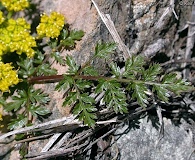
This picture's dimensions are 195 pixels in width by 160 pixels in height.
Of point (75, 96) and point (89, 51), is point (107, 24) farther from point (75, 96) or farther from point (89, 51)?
point (75, 96)

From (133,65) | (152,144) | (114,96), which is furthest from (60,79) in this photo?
(152,144)

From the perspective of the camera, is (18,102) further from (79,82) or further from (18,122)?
(79,82)

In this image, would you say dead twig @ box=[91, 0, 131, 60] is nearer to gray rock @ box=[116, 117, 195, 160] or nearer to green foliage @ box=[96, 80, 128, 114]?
green foliage @ box=[96, 80, 128, 114]

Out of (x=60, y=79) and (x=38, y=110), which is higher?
(x=60, y=79)

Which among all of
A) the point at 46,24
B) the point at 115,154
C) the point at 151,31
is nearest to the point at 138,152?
the point at 115,154

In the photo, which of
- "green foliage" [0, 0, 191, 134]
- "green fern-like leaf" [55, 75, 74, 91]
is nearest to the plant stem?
"green foliage" [0, 0, 191, 134]

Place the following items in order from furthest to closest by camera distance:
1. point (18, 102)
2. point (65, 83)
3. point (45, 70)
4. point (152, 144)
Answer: point (152, 144) → point (45, 70) → point (18, 102) → point (65, 83)
